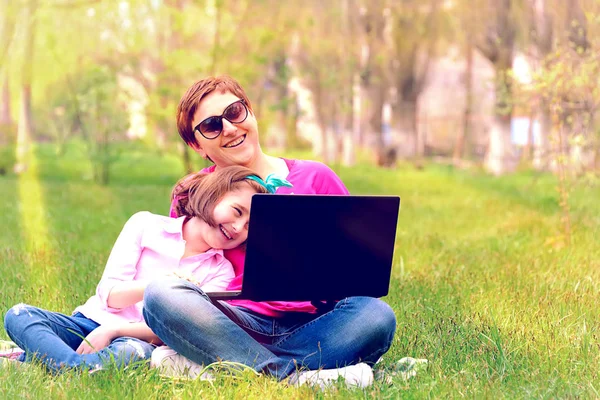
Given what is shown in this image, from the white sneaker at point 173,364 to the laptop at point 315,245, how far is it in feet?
1.12

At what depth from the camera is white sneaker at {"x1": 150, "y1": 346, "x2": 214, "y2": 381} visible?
3.45 m

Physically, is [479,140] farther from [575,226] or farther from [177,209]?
[177,209]

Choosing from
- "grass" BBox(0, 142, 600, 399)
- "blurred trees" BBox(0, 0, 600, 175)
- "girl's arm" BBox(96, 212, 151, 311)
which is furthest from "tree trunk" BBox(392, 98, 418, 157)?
"girl's arm" BBox(96, 212, 151, 311)

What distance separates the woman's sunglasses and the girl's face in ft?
1.38

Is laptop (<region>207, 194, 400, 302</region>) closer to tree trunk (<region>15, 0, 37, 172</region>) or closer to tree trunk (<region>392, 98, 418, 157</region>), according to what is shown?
tree trunk (<region>15, 0, 37, 172</region>)

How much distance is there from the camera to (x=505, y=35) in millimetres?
17578

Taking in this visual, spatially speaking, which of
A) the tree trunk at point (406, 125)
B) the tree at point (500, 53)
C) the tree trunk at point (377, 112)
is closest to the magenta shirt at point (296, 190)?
the tree at point (500, 53)

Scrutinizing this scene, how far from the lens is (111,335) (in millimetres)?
3562

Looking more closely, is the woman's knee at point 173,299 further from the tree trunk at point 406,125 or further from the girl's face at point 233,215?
the tree trunk at point 406,125

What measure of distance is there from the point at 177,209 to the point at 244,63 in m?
9.88

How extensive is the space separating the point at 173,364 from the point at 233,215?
0.64 m

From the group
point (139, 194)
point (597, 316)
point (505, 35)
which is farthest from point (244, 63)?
point (597, 316)

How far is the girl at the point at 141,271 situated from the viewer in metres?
3.49

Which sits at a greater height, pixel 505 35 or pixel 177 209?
pixel 505 35
